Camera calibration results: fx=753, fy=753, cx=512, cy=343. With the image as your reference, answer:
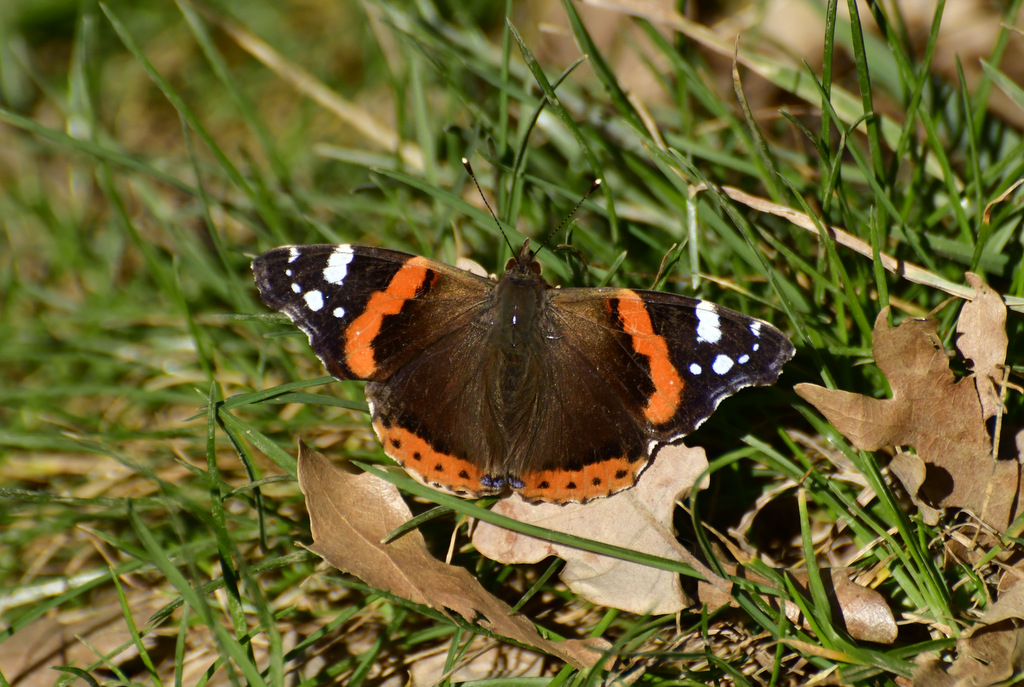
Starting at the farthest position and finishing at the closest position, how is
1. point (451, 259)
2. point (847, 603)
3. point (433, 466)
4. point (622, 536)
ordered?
point (451, 259)
point (433, 466)
point (622, 536)
point (847, 603)

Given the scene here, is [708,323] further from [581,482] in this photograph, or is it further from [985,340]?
[985,340]

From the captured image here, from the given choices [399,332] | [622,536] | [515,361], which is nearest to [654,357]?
[515,361]

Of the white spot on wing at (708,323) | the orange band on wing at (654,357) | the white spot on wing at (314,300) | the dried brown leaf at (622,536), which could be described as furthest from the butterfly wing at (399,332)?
the white spot on wing at (708,323)

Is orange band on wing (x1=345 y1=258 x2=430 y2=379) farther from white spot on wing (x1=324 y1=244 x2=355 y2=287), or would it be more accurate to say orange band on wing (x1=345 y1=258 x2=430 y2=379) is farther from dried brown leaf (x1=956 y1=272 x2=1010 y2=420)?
dried brown leaf (x1=956 y1=272 x2=1010 y2=420)

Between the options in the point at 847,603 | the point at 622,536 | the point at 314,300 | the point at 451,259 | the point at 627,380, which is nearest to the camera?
the point at 847,603

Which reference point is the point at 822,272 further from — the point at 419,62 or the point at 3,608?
the point at 3,608

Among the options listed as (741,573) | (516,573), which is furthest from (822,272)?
(516,573)
